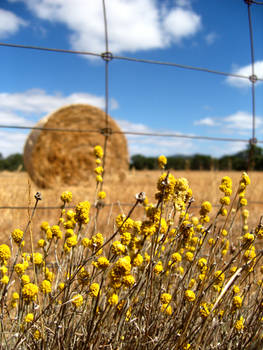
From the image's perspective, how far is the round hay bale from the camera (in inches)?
240

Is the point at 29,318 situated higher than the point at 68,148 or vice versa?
→ the point at 68,148

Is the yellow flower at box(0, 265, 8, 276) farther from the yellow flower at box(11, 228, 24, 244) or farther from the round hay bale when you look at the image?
the round hay bale

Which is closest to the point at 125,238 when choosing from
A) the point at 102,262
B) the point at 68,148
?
the point at 102,262

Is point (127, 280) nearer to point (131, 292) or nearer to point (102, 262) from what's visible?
point (102, 262)

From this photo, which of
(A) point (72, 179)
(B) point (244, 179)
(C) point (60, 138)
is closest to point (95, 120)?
(C) point (60, 138)

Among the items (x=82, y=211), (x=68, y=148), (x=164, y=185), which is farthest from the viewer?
(x=68, y=148)

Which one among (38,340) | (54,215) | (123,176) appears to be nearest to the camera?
(38,340)

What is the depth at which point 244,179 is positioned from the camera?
1146mm

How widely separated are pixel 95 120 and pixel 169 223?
5.46 metres

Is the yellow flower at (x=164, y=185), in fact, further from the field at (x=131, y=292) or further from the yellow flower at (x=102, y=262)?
the yellow flower at (x=102, y=262)

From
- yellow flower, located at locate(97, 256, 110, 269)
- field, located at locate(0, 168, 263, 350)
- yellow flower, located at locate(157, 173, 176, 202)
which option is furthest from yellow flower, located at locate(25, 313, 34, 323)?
yellow flower, located at locate(157, 173, 176, 202)

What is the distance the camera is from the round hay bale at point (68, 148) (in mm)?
6105

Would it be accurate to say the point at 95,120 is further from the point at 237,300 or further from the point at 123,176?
the point at 237,300

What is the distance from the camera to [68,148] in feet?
21.3
